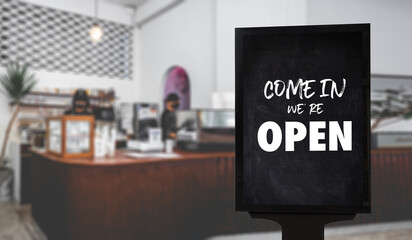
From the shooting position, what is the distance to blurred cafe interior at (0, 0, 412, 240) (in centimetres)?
249

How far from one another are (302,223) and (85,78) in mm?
6179

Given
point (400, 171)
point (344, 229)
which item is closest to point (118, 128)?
point (344, 229)

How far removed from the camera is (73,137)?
271 centimetres

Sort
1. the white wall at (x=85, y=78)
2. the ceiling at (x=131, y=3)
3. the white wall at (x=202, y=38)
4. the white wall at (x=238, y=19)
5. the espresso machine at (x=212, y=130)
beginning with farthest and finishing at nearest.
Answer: the ceiling at (x=131, y=3), the white wall at (x=85, y=78), the white wall at (x=202, y=38), the white wall at (x=238, y=19), the espresso machine at (x=212, y=130)

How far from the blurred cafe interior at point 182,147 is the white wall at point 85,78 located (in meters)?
0.08

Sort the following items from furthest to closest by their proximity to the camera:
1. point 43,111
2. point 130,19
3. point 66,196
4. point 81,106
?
1. point 130,19
2. point 43,111
3. point 81,106
4. point 66,196

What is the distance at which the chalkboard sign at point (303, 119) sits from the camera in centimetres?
80

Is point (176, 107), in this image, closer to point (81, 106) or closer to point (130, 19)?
point (81, 106)

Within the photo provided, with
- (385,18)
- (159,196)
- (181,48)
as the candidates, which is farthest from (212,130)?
(181,48)

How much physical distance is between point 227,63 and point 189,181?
2.05 m

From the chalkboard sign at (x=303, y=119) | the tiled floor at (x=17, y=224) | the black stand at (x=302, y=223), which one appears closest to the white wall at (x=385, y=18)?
the chalkboard sign at (x=303, y=119)

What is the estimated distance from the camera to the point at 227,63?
4234 mm

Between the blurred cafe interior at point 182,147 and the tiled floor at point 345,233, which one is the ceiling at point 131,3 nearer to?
the blurred cafe interior at point 182,147

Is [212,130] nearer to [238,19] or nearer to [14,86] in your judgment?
[238,19]
